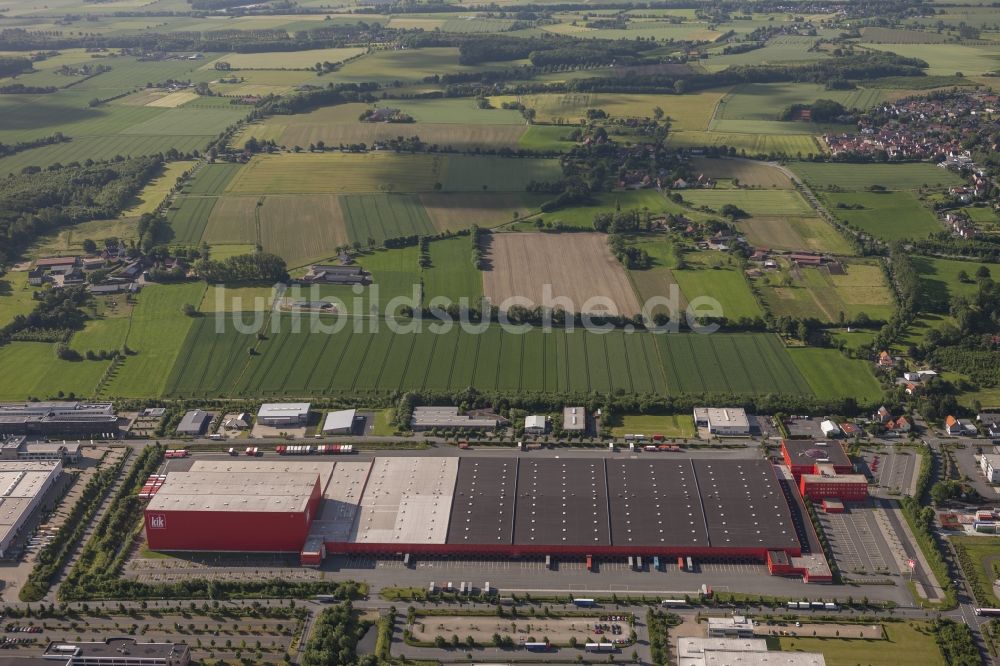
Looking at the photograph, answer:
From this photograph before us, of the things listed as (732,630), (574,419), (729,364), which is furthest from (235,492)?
(729,364)

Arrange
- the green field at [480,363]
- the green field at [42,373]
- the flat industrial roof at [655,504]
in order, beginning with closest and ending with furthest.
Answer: the flat industrial roof at [655,504]
the green field at [480,363]
the green field at [42,373]

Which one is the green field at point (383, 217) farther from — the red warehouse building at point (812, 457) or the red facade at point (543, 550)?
the red warehouse building at point (812, 457)

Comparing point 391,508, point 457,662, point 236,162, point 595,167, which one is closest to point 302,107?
point 236,162

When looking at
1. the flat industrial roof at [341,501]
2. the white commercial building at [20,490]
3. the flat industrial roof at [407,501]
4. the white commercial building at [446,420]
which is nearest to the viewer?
the flat industrial roof at [407,501]

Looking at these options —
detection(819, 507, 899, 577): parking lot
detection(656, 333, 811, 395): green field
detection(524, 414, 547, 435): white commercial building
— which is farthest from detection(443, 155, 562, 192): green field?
detection(819, 507, 899, 577): parking lot

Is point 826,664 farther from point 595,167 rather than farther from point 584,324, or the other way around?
point 595,167

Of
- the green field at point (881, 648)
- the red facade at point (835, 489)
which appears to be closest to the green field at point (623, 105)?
the red facade at point (835, 489)

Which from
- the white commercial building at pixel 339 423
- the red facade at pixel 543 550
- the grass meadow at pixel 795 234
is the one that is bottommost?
the red facade at pixel 543 550
